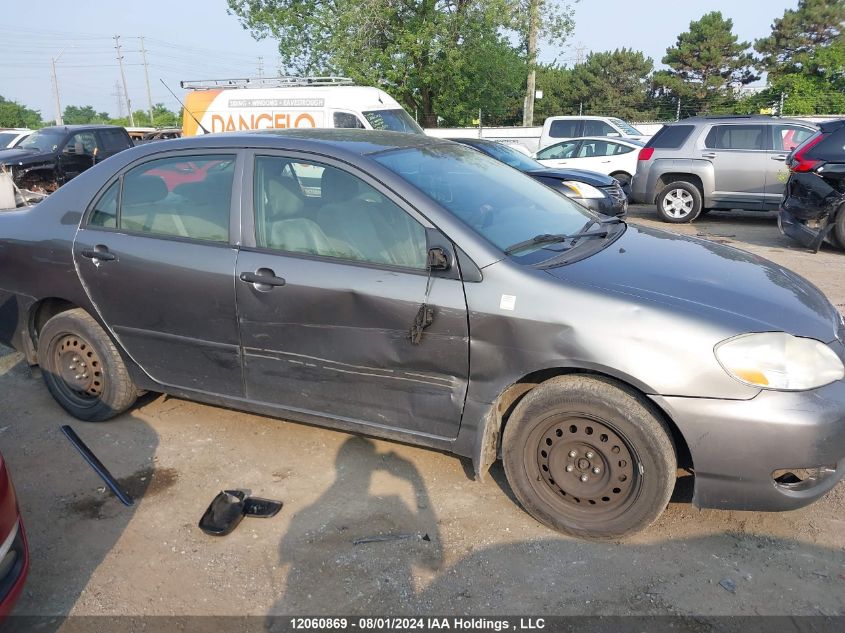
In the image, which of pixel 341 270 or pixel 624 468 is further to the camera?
pixel 341 270

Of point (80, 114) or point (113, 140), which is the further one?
point (80, 114)

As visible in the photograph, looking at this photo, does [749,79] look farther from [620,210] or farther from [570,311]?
[570,311]

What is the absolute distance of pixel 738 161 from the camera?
36.8ft

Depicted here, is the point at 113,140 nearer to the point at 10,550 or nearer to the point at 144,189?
the point at 144,189

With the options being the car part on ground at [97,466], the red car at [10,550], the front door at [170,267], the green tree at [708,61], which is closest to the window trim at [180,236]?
the front door at [170,267]

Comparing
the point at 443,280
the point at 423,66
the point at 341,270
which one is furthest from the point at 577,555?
the point at 423,66

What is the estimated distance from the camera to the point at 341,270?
325 cm

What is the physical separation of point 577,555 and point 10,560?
2154 millimetres

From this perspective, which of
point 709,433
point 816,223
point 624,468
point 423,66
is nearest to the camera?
point 709,433

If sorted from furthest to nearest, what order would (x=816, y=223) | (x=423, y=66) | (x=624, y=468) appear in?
(x=423, y=66) < (x=816, y=223) < (x=624, y=468)

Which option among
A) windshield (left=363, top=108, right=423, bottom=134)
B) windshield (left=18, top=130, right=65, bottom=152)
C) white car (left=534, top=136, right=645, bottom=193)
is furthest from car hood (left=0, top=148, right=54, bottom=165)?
white car (left=534, top=136, right=645, bottom=193)

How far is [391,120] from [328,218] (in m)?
9.95

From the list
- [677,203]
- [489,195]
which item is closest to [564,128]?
[677,203]

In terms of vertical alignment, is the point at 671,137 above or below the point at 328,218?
above
